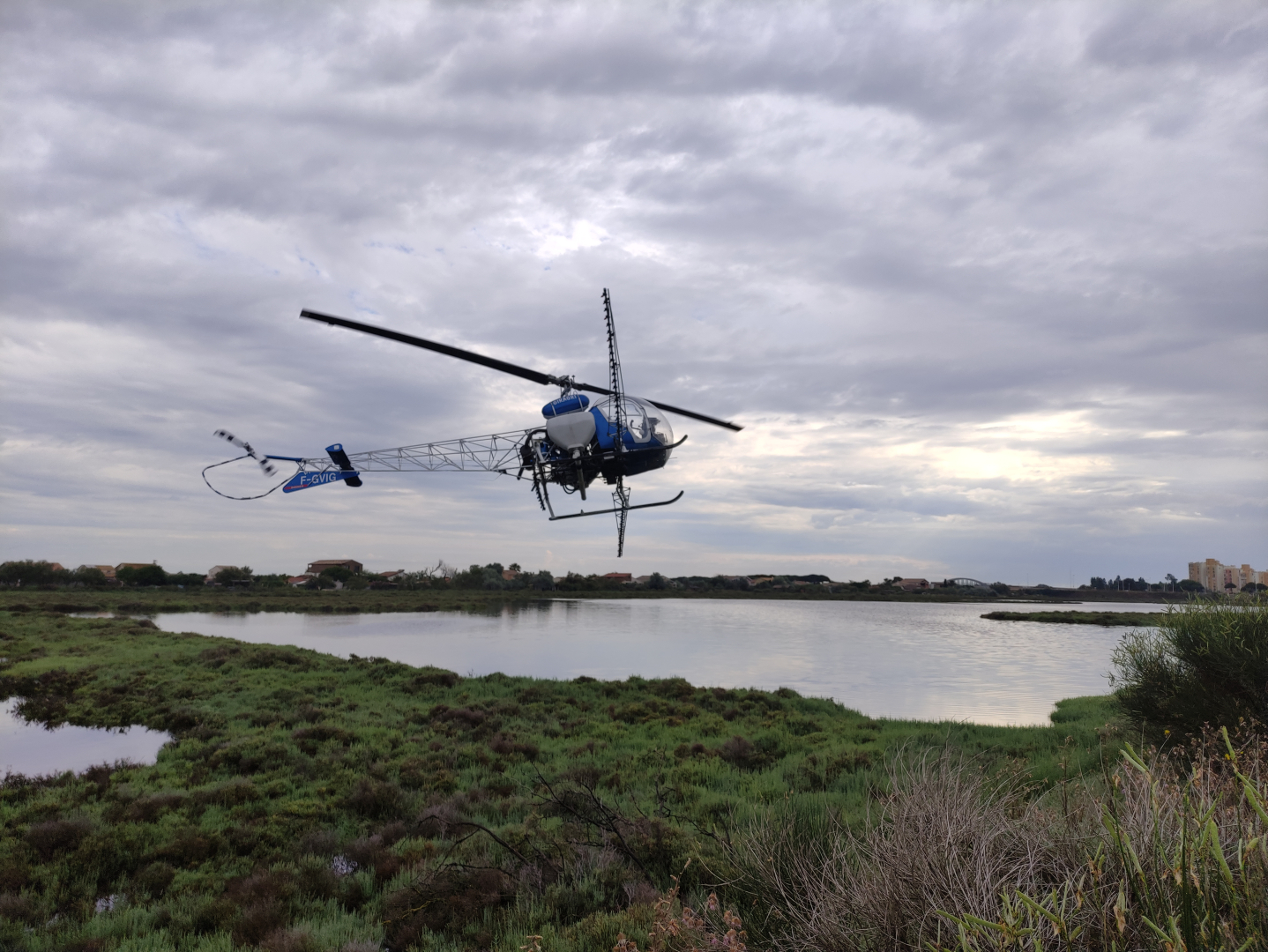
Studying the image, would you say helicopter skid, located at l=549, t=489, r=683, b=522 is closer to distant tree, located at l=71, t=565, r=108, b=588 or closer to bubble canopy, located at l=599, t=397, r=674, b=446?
bubble canopy, located at l=599, t=397, r=674, b=446

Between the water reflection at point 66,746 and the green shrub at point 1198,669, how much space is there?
20.7 metres

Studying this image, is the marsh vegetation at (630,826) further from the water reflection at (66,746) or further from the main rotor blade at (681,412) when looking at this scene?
the main rotor blade at (681,412)

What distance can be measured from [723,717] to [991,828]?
1580 centimetres

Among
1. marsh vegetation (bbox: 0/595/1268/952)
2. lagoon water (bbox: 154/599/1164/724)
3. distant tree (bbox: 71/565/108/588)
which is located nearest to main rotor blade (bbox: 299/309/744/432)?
marsh vegetation (bbox: 0/595/1268/952)

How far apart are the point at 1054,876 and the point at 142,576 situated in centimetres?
13319

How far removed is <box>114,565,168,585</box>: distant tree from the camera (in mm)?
106875

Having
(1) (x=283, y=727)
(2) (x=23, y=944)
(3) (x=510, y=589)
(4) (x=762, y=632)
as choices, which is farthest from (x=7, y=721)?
(3) (x=510, y=589)

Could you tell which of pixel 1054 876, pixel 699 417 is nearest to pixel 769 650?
pixel 699 417

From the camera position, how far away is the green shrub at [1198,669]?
10633 mm

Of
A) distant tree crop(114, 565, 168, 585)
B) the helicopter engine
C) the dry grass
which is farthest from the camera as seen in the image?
distant tree crop(114, 565, 168, 585)

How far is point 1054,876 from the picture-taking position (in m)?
3.90

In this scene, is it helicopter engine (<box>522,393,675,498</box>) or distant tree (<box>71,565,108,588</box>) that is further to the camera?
distant tree (<box>71,565,108,588</box>)

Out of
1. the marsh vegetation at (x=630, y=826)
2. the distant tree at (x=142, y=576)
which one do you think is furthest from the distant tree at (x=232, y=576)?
the marsh vegetation at (x=630, y=826)

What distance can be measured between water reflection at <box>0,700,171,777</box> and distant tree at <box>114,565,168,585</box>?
108m
